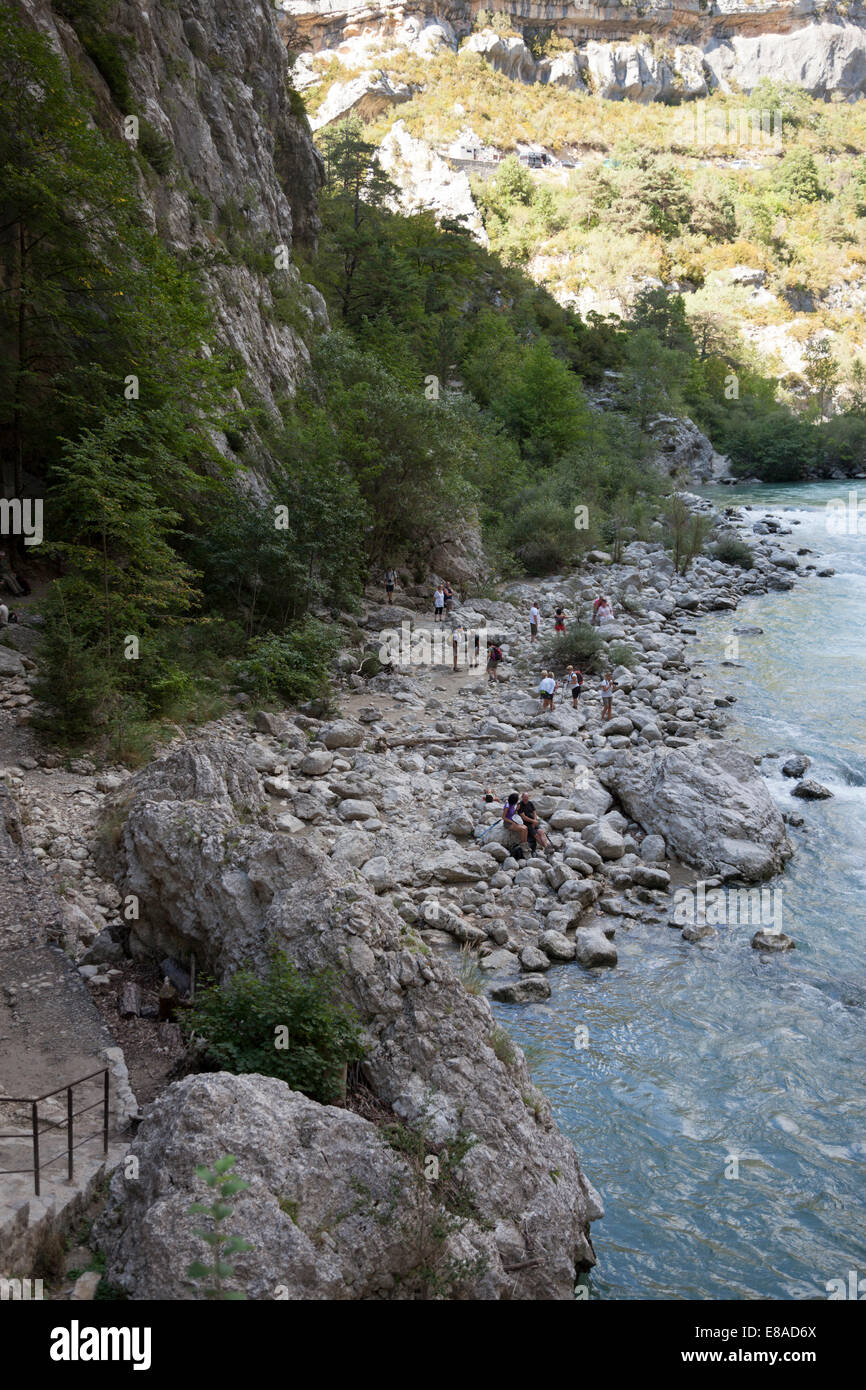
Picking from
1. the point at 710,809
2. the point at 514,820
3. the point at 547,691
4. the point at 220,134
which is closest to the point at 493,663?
the point at 547,691

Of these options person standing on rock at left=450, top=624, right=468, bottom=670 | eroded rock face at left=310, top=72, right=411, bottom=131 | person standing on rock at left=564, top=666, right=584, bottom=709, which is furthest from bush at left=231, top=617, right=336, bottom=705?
eroded rock face at left=310, top=72, right=411, bottom=131

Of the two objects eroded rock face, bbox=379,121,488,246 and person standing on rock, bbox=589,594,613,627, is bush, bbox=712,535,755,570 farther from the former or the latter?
eroded rock face, bbox=379,121,488,246

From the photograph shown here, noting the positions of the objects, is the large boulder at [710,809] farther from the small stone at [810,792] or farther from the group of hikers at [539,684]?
the group of hikers at [539,684]

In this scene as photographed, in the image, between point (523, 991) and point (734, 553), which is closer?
point (523, 991)

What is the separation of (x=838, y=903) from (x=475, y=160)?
10383 centimetres

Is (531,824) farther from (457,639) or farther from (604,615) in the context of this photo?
(604,615)

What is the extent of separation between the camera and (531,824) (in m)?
12.1

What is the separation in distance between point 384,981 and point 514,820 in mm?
5922

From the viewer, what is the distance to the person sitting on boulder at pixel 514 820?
39.1 ft

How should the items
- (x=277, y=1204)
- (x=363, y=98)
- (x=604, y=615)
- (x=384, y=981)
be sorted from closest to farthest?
(x=277, y=1204) → (x=384, y=981) → (x=604, y=615) → (x=363, y=98)

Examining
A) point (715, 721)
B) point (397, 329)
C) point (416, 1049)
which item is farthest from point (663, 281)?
point (416, 1049)

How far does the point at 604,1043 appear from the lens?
335 inches

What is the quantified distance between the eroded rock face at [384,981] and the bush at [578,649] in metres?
12.7
